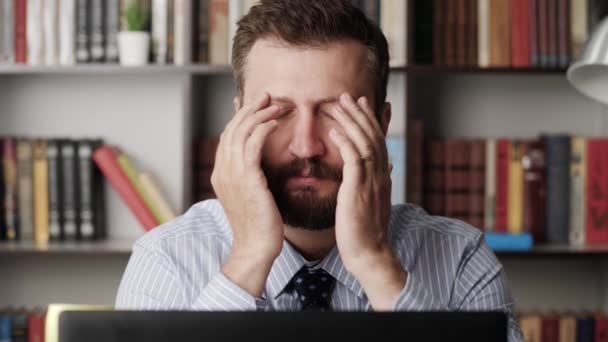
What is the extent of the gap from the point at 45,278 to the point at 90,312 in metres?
2.14

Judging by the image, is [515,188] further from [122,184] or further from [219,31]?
[122,184]

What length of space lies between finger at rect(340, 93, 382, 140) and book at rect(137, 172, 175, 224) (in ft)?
4.23

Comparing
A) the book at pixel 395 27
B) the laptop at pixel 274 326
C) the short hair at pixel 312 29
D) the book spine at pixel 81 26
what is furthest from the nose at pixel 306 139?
the book spine at pixel 81 26

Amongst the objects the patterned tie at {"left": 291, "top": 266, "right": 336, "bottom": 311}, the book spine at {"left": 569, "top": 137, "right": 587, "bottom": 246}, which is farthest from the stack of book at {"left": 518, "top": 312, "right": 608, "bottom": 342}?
the patterned tie at {"left": 291, "top": 266, "right": 336, "bottom": 311}

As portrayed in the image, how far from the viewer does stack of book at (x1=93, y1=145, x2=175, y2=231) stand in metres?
2.47

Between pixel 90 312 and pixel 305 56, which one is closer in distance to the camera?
pixel 90 312

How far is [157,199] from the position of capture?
248cm

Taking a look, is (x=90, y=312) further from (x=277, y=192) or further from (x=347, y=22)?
(x=347, y=22)

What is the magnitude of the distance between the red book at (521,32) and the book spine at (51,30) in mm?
1294

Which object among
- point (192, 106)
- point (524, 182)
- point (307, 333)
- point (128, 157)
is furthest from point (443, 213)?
point (307, 333)

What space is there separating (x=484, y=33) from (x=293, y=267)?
1.25 m

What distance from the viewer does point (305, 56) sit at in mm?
1321

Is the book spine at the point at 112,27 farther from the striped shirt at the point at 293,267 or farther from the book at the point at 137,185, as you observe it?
the striped shirt at the point at 293,267

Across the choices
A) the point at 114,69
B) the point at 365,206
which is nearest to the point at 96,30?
the point at 114,69
